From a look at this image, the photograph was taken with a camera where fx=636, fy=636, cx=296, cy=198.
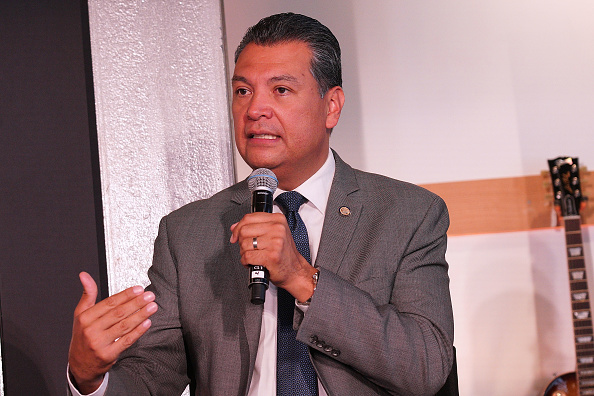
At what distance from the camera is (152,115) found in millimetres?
2584

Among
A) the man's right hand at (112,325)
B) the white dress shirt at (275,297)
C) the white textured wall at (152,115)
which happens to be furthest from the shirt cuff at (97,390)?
the white textured wall at (152,115)

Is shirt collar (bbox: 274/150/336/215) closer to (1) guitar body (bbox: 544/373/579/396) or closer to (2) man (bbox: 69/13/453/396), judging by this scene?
(2) man (bbox: 69/13/453/396)

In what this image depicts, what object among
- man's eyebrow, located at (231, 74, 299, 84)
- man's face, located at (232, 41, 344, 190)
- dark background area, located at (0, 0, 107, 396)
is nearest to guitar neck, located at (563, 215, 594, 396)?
man's face, located at (232, 41, 344, 190)

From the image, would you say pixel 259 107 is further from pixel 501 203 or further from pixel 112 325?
pixel 501 203

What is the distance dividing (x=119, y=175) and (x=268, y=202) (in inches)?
52.5

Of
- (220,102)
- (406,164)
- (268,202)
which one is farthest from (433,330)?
(220,102)

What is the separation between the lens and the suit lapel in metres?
1.70

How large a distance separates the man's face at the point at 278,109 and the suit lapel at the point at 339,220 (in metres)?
0.12

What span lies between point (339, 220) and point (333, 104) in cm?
39

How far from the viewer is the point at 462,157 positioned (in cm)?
266

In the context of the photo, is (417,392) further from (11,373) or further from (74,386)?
(11,373)

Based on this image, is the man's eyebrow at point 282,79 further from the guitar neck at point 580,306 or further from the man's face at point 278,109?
the guitar neck at point 580,306

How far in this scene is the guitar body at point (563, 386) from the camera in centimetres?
255

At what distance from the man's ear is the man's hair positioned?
0.04 m
